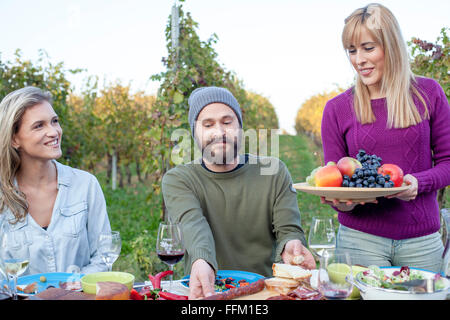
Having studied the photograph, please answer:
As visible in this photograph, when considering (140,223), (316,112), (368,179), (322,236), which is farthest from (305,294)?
(316,112)

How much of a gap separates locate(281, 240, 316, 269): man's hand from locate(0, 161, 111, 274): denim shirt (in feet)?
3.50

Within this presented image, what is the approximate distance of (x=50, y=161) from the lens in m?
2.82

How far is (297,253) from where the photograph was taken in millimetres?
2064

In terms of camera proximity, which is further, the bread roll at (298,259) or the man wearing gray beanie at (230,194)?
the man wearing gray beanie at (230,194)

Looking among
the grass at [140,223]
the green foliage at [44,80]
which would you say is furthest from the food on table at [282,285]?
the green foliage at [44,80]

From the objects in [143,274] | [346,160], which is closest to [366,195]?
[346,160]

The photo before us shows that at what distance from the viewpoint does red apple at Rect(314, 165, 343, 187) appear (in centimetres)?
204

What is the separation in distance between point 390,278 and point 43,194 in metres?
2.03

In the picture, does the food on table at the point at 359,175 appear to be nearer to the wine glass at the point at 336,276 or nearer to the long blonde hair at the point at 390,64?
the long blonde hair at the point at 390,64

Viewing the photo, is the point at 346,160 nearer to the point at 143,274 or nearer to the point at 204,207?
the point at 204,207

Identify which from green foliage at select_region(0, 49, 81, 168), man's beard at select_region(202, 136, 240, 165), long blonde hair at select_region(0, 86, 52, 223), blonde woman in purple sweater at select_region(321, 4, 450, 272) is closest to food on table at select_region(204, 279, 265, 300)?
blonde woman in purple sweater at select_region(321, 4, 450, 272)

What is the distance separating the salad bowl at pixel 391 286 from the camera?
1.49m

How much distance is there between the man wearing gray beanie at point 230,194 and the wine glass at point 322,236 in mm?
586
